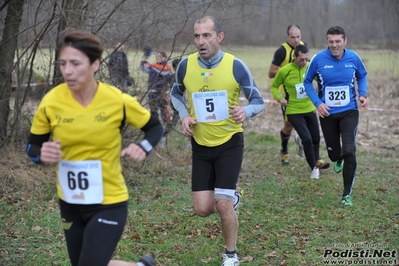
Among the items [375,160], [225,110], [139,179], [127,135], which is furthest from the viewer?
[375,160]

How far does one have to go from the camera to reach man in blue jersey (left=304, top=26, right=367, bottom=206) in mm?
7801

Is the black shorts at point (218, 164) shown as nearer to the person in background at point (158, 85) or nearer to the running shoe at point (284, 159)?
the person in background at point (158, 85)

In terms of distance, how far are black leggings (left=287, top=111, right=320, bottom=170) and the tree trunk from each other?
4479 mm

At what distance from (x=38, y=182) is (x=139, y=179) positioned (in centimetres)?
154

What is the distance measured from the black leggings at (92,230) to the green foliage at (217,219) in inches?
69.0

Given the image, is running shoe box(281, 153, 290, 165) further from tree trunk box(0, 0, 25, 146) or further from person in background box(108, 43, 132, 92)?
tree trunk box(0, 0, 25, 146)

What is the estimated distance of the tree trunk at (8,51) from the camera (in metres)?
9.32

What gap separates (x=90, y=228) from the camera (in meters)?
3.92

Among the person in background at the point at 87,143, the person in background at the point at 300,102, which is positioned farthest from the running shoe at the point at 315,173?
the person in background at the point at 87,143

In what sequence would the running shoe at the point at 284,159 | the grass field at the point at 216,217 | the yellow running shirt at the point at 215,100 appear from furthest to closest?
1. the running shoe at the point at 284,159
2. the grass field at the point at 216,217
3. the yellow running shirt at the point at 215,100

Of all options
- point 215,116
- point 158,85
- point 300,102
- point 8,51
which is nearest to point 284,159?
point 300,102

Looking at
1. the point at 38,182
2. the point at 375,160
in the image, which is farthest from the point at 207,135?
the point at 375,160

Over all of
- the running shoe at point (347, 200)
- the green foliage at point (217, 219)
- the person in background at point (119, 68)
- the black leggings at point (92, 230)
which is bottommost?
the green foliage at point (217, 219)

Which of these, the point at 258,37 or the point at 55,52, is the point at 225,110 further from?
the point at 258,37
